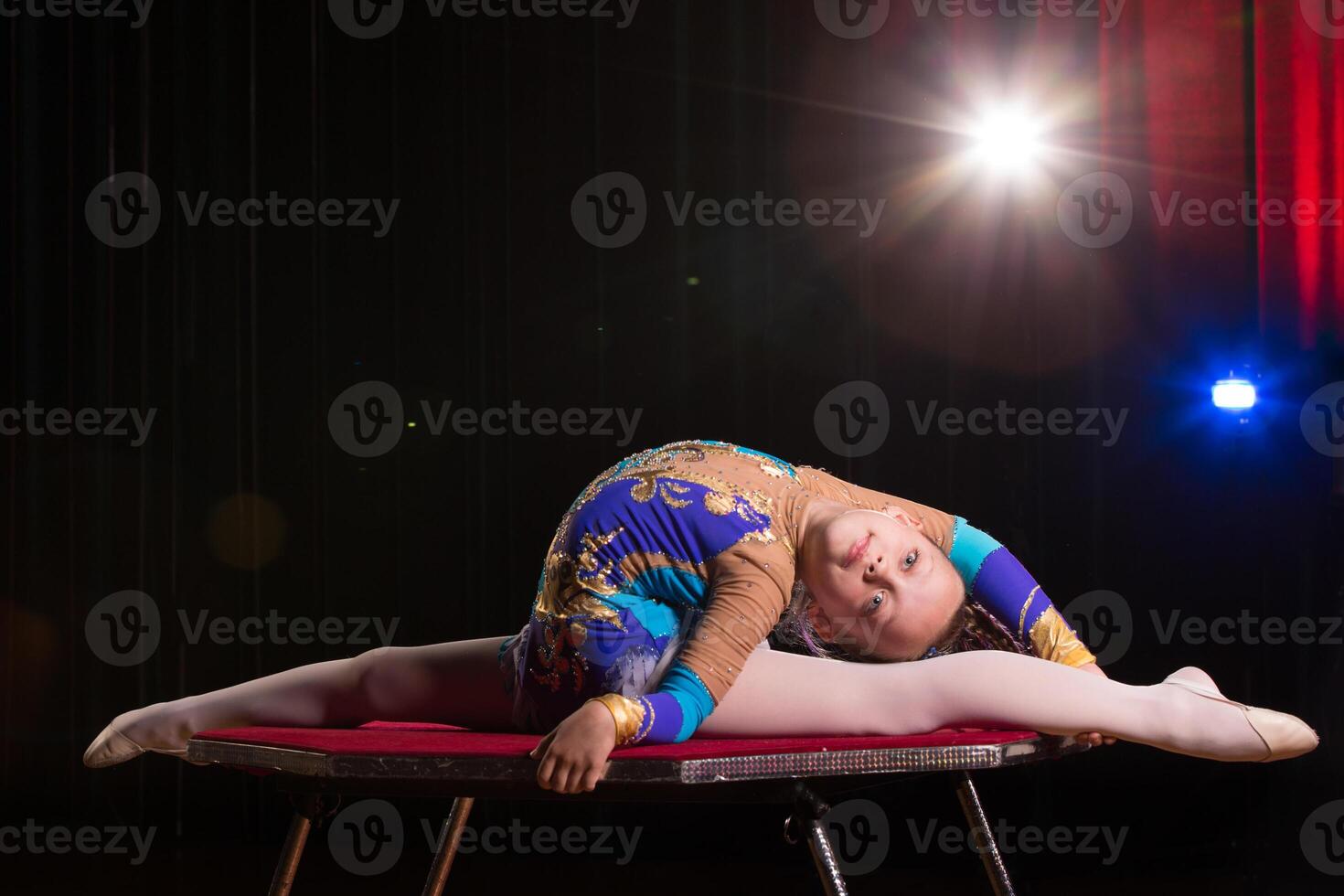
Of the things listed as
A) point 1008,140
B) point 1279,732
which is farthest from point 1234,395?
point 1279,732

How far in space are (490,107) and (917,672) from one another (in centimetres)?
189

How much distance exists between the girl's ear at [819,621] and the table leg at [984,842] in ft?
0.68

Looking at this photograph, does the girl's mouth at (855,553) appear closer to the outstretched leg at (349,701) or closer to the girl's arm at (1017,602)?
the girl's arm at (1017,602)

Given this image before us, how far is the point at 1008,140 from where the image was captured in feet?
8.05

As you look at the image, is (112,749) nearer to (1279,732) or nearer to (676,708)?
(676,708)

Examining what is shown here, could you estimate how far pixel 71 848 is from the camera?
8.84 ft

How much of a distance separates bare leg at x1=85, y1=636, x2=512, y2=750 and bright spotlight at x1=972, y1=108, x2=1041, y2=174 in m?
1.53

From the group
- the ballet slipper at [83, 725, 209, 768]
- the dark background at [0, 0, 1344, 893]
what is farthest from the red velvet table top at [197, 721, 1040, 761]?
the dark background at [0, 0, 1344, 893]

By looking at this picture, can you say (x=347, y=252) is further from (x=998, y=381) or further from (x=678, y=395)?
(x=998, y=381)

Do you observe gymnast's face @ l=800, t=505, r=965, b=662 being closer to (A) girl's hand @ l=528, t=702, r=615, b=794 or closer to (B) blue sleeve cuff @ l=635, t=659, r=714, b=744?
(B) blue sleeve cuff @ l=635, t=659, r=714, b=744

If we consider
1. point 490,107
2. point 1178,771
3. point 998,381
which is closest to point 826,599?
point 998,381

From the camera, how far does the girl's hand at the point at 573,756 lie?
0.99 meters

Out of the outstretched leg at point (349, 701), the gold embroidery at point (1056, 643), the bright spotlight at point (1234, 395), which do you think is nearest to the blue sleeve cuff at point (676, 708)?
the outstretched leg at point (349, 701)

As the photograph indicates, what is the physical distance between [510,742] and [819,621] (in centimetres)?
38
